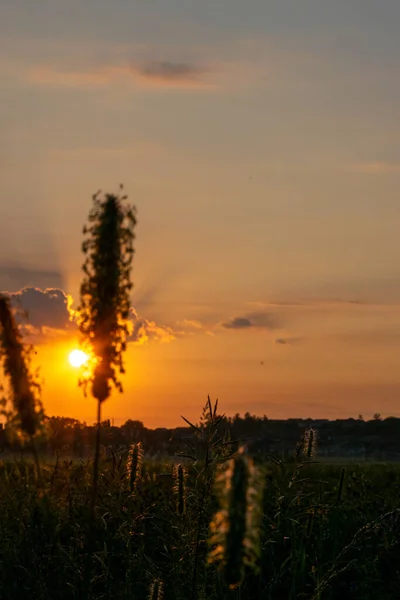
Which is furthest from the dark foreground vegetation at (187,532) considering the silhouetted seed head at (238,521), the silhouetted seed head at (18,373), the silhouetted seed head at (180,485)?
the silhouetted seed head at (238,521)

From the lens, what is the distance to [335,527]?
36.7 feet

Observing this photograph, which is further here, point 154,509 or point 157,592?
point 154,509

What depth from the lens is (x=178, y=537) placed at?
7828 mm

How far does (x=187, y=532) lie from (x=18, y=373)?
445 cm

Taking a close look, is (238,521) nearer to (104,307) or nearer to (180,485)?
(104,307)

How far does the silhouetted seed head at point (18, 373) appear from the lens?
347 centimetres

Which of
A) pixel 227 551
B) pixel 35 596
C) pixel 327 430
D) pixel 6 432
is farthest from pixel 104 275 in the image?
pixel 327 430

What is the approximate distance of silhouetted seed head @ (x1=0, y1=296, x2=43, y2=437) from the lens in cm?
347

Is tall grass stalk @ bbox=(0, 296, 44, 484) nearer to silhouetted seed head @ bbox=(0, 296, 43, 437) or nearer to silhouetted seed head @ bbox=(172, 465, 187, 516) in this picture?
silhouetted seed head @ bbox=(0, 296, 43, 437)

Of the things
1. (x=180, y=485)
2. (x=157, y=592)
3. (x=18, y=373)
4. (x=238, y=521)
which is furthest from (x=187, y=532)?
(x=238, y=521)

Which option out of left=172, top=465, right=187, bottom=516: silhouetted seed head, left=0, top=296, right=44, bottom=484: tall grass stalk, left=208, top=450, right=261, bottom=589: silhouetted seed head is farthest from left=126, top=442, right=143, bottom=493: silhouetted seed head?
left=208, top=450, right=261, bottom=589: silhouetted seed head

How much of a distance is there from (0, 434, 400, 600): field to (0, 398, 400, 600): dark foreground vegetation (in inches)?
1.0

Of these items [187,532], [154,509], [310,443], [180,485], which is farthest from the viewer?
[154,509]

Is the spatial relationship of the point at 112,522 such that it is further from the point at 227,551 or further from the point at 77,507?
the point at 227,551
